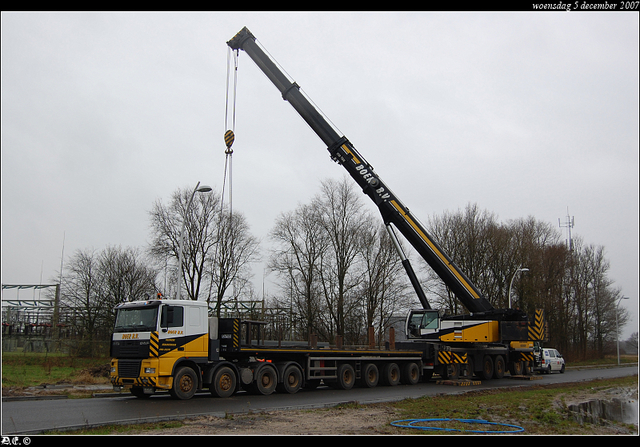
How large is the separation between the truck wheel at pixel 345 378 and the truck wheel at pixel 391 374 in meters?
1.70

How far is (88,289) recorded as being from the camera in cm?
4469

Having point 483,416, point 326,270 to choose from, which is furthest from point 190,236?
point 483,416

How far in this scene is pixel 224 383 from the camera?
15453mm

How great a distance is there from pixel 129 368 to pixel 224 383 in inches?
107

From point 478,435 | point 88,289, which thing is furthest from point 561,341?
point 478,435

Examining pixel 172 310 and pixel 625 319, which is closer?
pixel 172 310

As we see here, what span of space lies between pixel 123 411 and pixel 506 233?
124ft

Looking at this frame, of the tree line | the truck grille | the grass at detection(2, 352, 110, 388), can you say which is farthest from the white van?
the truck grille

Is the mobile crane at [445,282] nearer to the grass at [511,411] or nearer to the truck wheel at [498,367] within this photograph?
the truck wheel at [498,367]

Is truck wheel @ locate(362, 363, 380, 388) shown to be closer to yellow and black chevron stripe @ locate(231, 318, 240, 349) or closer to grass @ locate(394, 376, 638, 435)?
grass @ locate(394, 376, 638, 435)

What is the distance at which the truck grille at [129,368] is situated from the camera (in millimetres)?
14241

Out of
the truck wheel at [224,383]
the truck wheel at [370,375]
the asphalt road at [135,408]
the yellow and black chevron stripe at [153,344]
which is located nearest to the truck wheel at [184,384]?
the asphalt road at [135,408]

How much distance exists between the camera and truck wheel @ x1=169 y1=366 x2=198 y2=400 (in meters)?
14.4

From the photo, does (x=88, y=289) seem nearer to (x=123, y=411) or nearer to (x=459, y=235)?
(x=459, y=235)
